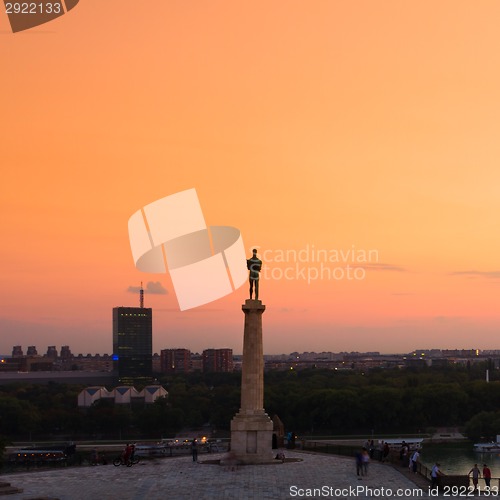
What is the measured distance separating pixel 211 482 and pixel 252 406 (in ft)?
26.8

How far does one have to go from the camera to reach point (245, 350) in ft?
145

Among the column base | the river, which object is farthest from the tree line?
the column base

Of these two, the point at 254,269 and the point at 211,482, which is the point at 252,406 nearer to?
the point at 254,269

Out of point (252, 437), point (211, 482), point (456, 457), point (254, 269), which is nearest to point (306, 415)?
point (456, 457)

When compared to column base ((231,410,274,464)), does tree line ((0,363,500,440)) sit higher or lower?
lower

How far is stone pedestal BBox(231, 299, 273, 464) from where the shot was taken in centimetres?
4319

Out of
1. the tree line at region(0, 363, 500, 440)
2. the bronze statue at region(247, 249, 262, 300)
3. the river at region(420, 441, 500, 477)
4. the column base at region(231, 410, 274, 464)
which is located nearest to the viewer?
the column base at region(231, 410, 274, 464)

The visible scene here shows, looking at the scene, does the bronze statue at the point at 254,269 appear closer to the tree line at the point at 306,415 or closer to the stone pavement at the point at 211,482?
the stone pavement at the point at 211,482

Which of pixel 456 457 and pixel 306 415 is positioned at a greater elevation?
pixel 306 415

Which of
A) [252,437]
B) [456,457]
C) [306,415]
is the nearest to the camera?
[252,437]

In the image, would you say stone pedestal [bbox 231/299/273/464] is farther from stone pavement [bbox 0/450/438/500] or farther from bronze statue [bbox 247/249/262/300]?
stone pavement [bbox 0/450/438/500]

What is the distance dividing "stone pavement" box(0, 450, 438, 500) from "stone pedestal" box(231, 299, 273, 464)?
1886mm

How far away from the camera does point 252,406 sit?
144 ft

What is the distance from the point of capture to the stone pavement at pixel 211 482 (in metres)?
33.0
